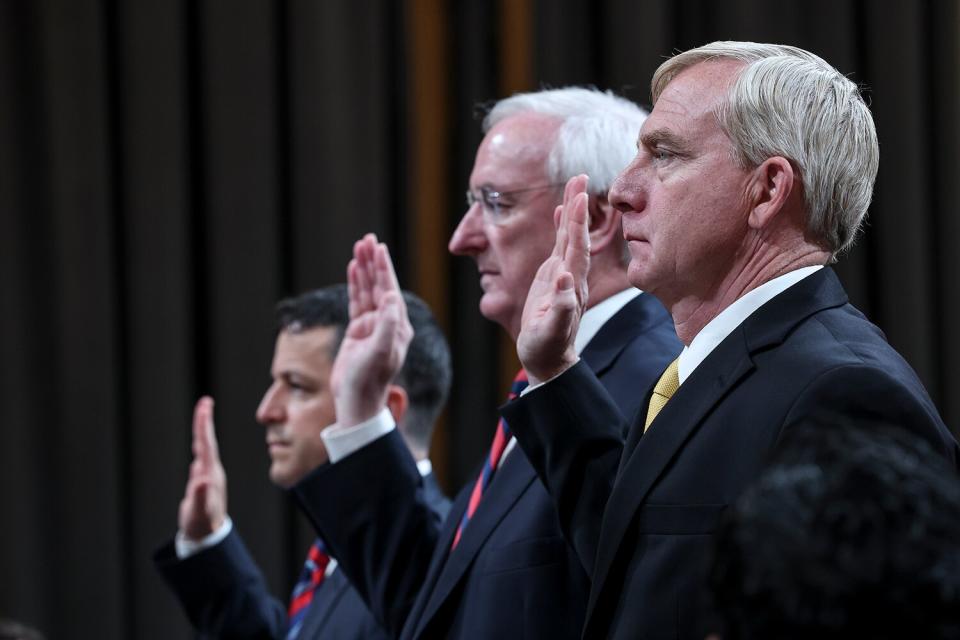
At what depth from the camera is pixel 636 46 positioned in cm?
343

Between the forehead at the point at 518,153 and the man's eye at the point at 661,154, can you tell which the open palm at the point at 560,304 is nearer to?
the man's eye at the point at 661,154

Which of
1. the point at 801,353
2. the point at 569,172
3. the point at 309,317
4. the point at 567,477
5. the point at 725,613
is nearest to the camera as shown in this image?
the point at 725,613

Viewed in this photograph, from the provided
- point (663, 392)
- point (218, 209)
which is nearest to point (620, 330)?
point (663, 392)

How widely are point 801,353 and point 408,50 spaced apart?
237 centimetres

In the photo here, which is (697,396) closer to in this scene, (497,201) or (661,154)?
(661,154)

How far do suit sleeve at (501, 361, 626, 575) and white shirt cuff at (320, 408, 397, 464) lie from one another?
61 cm

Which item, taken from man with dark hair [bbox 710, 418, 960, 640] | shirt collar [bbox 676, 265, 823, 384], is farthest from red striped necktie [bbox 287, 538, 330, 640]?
man with dark hair [bbox 710, 418, 960, 640]

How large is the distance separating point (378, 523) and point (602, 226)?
0.59 m

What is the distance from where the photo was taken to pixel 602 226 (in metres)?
2.01

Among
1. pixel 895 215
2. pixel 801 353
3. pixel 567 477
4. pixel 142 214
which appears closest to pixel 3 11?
pixel 142 214

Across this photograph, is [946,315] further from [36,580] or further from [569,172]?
[36,580]

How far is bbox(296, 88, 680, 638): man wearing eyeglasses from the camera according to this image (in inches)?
72.4

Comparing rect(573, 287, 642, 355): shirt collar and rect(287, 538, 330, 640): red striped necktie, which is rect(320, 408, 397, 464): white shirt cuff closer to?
rect(573, 287, 642, 355): shirt collar

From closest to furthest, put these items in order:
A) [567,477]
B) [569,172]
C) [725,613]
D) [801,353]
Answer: [725,613] → [801,353] → [567,477] → [569,172]
